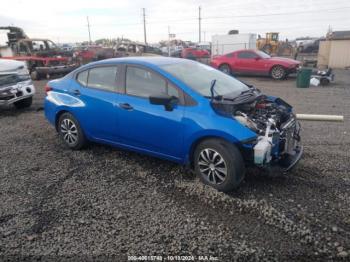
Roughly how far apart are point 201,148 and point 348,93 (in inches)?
373

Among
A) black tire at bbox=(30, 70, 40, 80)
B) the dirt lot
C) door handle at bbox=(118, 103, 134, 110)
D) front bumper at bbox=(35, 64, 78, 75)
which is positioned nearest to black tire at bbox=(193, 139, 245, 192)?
the dirt lot

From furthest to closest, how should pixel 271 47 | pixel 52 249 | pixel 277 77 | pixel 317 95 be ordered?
pixel 271 47 → pixel 277 77 → pixel 317 95 → pixel 52 249

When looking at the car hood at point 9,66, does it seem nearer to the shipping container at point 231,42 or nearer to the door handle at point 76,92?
the door handle at point 76,92

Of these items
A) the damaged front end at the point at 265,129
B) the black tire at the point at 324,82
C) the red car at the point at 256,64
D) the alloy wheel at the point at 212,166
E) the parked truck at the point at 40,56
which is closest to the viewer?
the damaged front end at the point at 265,129

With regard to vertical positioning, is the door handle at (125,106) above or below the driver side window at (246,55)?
below

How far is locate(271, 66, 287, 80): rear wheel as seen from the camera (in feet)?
47.6

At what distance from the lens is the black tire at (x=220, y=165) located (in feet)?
11.8

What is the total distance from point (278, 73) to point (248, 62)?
5.27 ft

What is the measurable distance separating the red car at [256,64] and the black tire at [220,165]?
39.5 feet

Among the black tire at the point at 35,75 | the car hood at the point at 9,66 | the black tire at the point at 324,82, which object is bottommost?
the black tire at the point at 324,82

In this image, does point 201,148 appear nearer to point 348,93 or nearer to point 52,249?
point 52,249

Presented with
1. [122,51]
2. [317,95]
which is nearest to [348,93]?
[317,95]

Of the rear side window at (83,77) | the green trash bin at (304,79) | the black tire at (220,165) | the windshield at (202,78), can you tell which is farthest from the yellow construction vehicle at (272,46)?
the black tire at (220,165)

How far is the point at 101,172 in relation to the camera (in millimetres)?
4539
